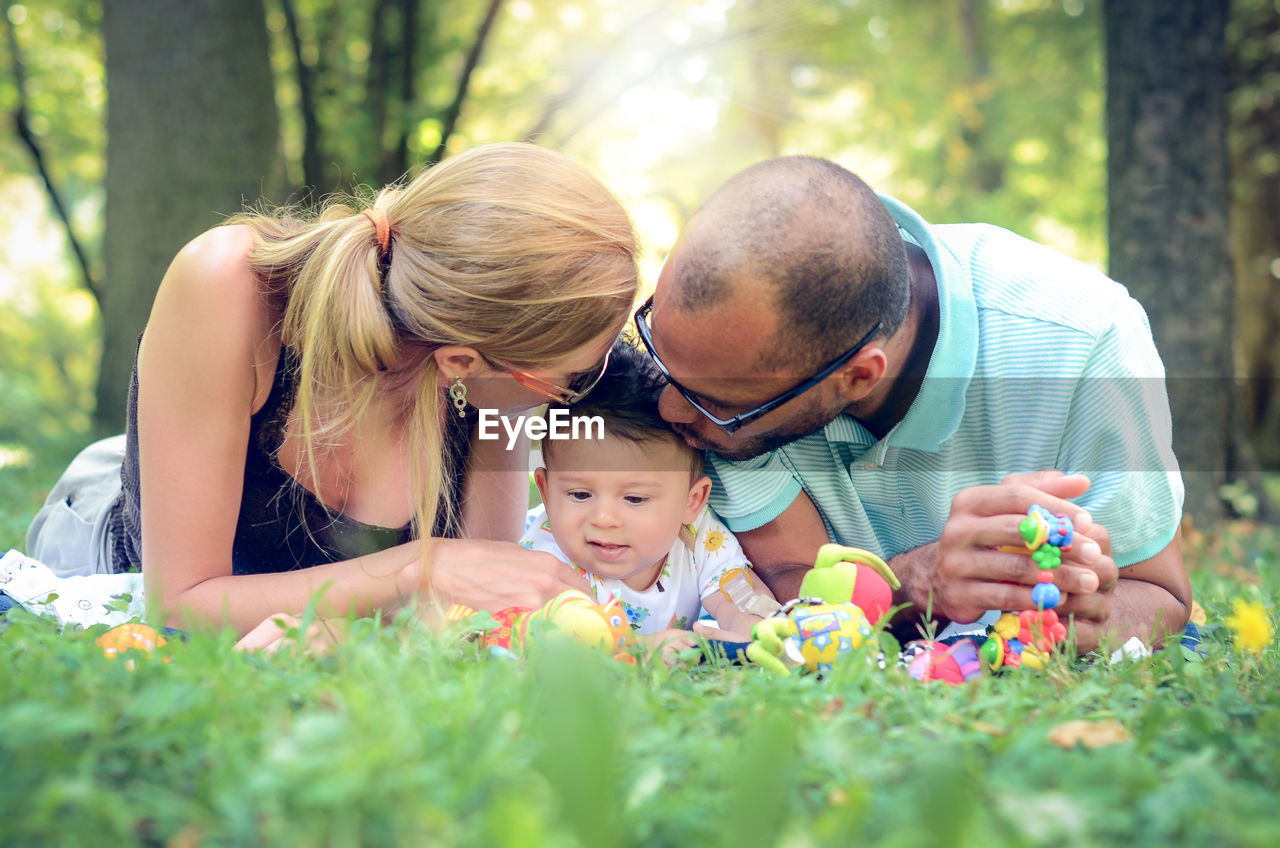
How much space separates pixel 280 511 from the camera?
8.69 feet

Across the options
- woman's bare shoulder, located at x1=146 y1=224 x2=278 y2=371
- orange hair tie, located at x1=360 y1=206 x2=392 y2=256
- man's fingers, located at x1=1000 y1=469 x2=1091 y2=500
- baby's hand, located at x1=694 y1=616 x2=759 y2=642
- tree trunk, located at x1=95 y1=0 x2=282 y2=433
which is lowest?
baby's hand, located at x1=694 y1=616 x2=759 y2=642

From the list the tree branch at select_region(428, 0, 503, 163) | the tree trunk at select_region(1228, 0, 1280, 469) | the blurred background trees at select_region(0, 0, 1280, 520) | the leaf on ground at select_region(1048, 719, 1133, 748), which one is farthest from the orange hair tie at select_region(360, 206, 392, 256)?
the tree trunk at select_region(1228, 0, 1280, 469)

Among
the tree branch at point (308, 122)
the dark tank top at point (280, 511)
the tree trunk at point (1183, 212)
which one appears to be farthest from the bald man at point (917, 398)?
the tree branch at point (308, 122)

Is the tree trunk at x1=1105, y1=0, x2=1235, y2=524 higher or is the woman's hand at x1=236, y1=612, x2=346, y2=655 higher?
the tree trunk at x1=1105, y1=0, x2=1235, y2=524

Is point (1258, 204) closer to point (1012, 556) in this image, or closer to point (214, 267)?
point (1012, 556)

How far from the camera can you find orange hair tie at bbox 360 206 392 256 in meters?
2.34

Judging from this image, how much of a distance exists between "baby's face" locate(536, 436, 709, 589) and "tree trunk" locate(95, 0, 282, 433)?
3.76 metres

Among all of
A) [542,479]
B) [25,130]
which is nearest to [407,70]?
[25,130]

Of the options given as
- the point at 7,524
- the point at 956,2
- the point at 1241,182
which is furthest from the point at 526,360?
the point at 956,2

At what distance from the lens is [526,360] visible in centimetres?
235

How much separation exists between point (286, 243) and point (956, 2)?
1213 cm

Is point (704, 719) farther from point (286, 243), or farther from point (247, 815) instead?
point (286, 243)

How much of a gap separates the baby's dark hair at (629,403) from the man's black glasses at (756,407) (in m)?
0.19

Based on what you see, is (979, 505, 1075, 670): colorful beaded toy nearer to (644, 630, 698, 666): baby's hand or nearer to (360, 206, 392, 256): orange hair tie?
(644, 630, 698, 666): baby's hand
